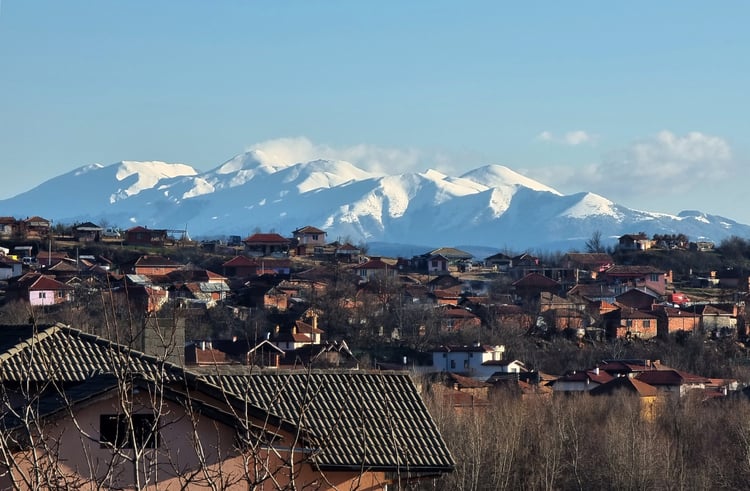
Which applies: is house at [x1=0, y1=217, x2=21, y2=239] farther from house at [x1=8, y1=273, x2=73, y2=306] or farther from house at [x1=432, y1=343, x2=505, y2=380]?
house at [x1=432, y1=343, x2=505, y2=380]

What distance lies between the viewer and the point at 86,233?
80688 millimetres

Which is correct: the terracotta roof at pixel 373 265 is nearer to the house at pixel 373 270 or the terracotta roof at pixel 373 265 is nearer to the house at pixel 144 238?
the house at pixel 373 270

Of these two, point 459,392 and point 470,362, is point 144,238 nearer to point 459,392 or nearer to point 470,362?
point 470,362

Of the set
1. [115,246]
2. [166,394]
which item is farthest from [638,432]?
[115,246]

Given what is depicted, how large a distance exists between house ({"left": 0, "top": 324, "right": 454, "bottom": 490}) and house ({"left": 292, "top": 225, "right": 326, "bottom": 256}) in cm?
Result: 7271

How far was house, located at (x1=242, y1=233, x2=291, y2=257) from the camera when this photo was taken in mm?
81375

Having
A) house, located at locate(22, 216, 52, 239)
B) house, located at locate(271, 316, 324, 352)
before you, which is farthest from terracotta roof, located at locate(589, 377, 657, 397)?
house, located at locate(22, 216, 52, 239)

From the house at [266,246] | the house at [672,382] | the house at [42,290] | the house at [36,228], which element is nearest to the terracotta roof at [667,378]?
the house at [672,382]

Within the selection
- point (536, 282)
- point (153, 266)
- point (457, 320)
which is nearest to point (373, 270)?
point (536, 282)

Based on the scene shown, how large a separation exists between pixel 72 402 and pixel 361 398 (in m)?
1.83

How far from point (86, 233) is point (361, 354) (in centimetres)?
3605

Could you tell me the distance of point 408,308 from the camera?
56.8 m

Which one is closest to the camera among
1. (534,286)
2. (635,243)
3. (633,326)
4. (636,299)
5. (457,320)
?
(457,320)

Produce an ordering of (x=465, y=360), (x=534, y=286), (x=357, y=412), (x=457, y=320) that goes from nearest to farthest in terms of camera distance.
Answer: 1. (x=357, y=412)
2. (x=465, y=360)
3. (x=457, y=320)
4. (x=534, y=286)
